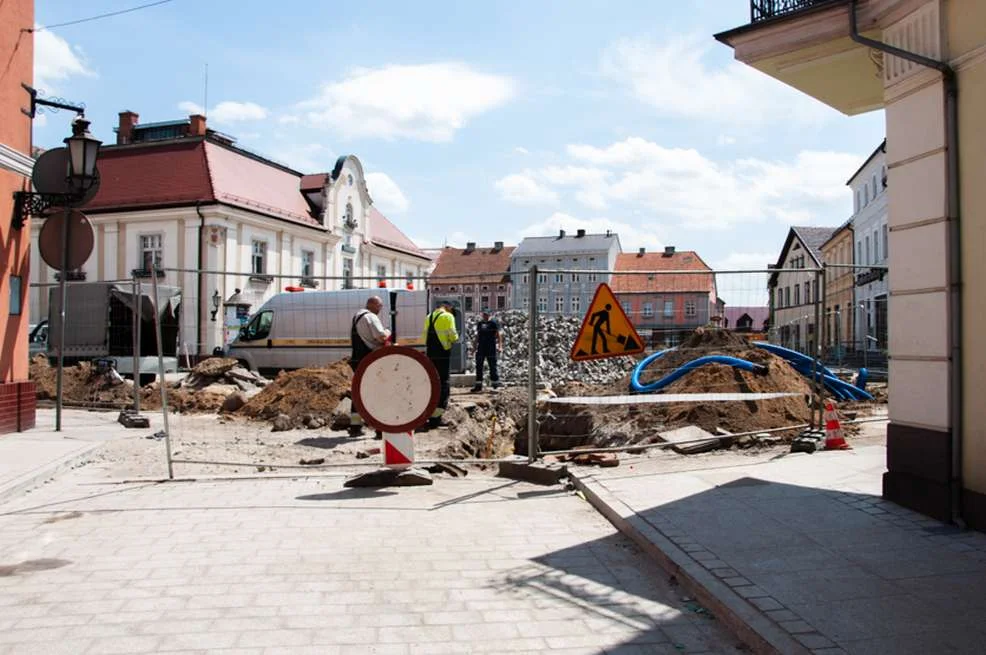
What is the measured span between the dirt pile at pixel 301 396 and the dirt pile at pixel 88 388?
130 inches

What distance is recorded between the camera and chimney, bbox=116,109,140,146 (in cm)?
4053

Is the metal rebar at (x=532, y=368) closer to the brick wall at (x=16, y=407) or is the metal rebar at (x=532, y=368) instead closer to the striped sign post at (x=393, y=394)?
the striped sign post at (x=393, y=394)

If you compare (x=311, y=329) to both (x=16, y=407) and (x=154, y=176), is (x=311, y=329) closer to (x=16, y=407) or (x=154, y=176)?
(x=16, y=407)

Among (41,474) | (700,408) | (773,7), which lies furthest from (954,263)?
(41,474)

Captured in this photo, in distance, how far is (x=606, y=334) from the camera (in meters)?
8.46

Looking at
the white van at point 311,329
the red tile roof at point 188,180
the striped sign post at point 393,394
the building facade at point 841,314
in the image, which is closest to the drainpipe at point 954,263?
the striped sign post at point 393,394

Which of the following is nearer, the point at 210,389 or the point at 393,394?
the point at 393,394

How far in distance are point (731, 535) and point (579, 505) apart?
1859mm

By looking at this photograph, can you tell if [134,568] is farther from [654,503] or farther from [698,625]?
[654,503]

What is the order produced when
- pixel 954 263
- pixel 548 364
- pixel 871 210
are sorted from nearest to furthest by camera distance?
pixel 954 263 < pixel 548 364 < pixel 871 210

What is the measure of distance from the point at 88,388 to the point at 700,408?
12622 mm

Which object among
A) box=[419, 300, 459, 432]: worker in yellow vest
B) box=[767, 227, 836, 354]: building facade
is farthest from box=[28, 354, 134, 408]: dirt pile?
box=[767, 227, 836, 354]: building facade

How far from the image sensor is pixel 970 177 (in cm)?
582

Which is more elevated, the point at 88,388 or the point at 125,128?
the point at 125,128
